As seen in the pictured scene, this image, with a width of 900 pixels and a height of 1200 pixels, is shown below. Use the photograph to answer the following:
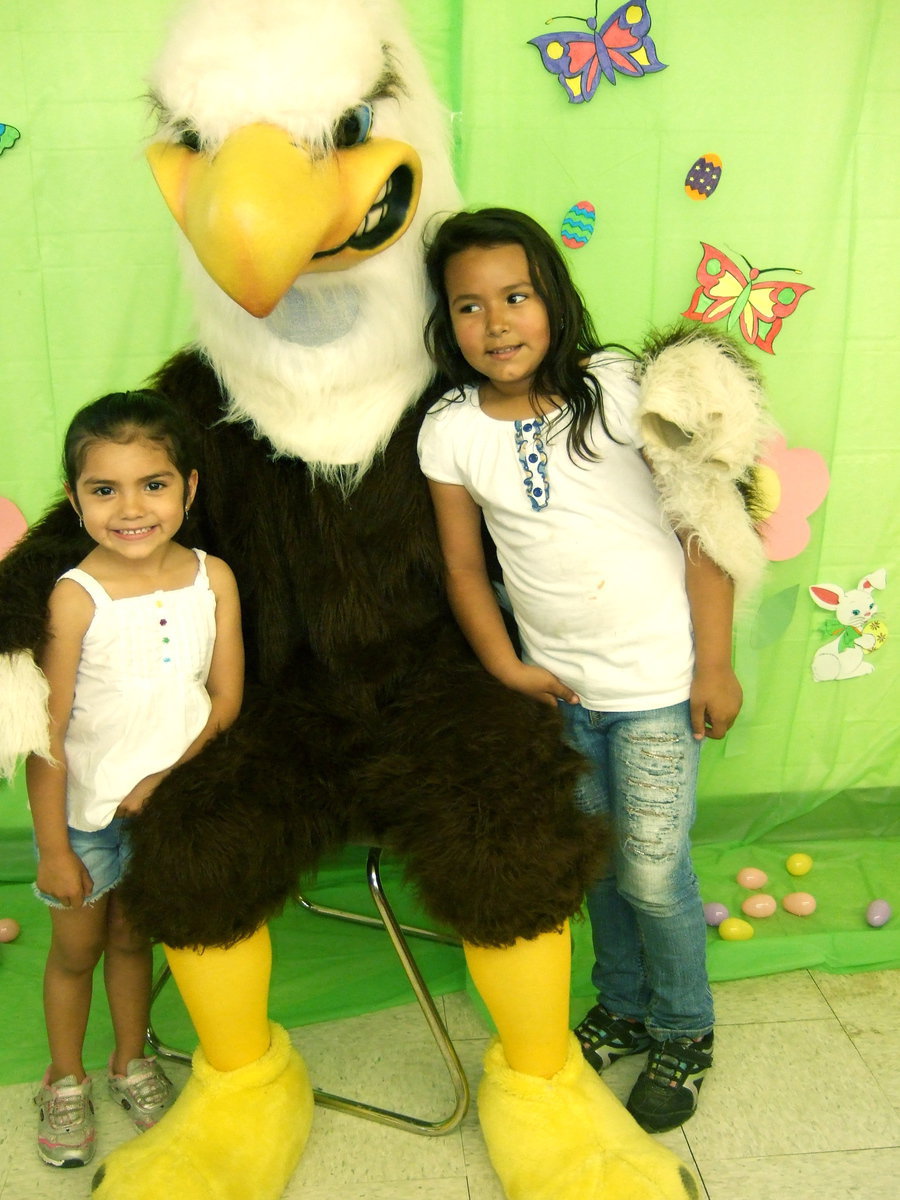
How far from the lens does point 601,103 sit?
5.44ft

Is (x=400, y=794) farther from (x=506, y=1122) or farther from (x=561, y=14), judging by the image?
(x=561, y=14)

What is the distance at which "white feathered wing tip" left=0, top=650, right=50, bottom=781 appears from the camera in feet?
3.87

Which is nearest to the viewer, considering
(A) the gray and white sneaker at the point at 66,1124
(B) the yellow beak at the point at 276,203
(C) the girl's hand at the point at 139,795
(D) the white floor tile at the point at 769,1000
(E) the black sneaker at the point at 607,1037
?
(B) the yellow beak at the point at 276,203

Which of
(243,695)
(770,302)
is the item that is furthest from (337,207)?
(770,302)

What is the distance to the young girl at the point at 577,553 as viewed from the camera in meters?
1.24

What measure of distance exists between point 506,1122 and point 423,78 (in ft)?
4.14

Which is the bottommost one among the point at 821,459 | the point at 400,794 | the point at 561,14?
the point at 400,794

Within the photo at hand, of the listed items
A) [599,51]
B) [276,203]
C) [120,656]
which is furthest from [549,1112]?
[599,51]

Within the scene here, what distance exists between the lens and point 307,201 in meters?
1.09

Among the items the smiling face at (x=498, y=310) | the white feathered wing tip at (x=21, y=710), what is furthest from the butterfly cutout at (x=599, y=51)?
the white feathered wing tip at (x=21, y=710)

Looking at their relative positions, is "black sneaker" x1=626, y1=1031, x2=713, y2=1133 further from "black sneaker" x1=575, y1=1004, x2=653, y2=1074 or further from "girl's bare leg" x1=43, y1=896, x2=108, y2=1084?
"girl's bare leg" x1=43, y1=896, x2=108, y2=1084

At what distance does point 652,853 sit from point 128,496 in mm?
759

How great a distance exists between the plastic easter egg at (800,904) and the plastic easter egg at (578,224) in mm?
1140

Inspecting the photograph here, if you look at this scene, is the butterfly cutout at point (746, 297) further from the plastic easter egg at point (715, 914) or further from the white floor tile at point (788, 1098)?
the white floor tile at point (788, 1098)
